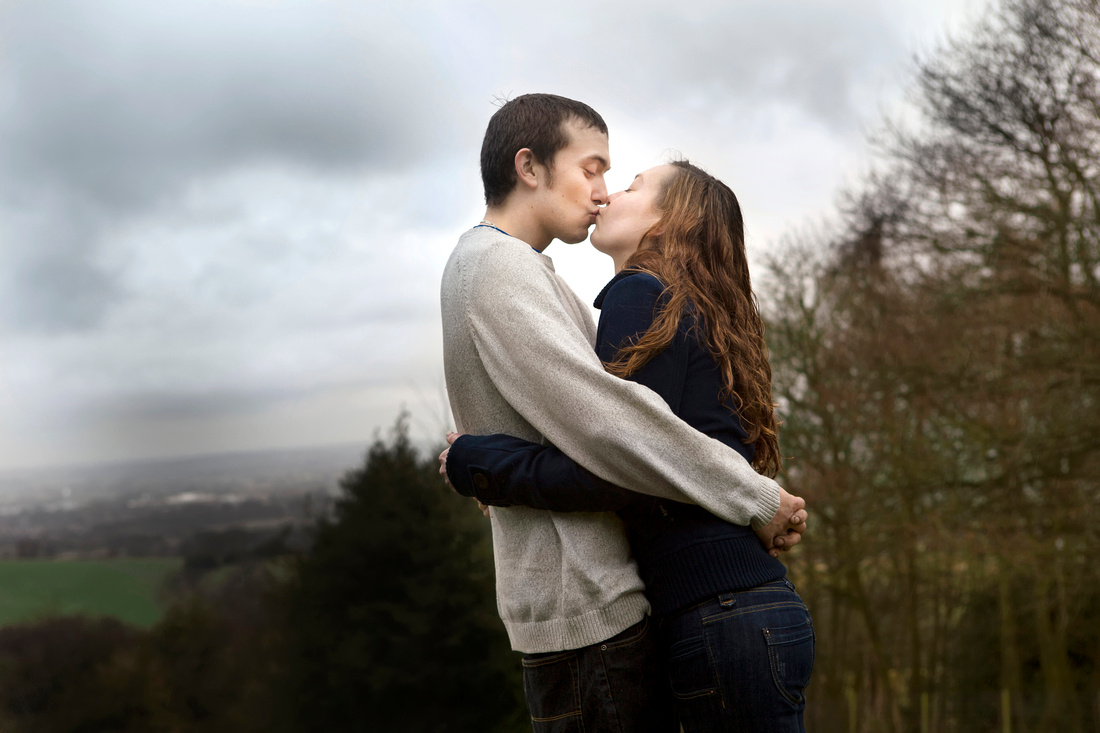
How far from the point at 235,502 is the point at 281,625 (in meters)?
1.30

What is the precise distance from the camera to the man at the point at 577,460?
5.01ft

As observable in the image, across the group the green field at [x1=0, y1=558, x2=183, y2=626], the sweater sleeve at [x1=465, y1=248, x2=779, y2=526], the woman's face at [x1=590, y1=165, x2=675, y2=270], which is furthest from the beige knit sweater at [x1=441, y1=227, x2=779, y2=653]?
the green field at [x1=0, y1=558, x2=183, y2=626]

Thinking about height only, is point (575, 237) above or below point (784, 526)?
above

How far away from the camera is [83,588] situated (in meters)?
7.83

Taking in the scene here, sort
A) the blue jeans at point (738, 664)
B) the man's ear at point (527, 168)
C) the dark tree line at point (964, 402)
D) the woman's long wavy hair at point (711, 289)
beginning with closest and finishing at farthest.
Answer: the blue jeans at point (738, 664)
the woman's long wavy hair at point (711, 289)
the man's ear at point (527, 168)
the dark tree line at point (964, 402)

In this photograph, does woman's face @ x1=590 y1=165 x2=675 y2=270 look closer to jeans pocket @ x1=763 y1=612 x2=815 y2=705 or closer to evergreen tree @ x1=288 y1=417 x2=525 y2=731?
jeans pocket @ x1=763 y1=612 x2=815 y2=705

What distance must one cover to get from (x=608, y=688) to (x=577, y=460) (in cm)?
41

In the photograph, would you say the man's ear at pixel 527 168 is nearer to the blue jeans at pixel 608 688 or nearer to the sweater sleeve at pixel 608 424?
the sweater sleeve at pixel 608 424

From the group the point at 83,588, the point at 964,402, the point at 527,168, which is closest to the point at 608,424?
the point at 527,168

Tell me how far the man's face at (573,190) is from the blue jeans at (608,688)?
0.84 metres

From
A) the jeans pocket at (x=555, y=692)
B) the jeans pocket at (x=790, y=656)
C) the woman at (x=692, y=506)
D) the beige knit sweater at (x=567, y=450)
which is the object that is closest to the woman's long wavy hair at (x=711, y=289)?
the woman at (x=692, y=506)

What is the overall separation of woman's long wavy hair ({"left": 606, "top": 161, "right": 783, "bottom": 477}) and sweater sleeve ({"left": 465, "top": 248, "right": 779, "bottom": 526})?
101 millimetres

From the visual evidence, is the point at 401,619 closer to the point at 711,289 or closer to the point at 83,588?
the point at 83,588

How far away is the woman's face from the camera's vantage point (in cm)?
186
